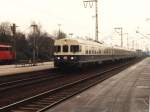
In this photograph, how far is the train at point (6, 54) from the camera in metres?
69.4

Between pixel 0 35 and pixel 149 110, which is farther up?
pixel 0 35

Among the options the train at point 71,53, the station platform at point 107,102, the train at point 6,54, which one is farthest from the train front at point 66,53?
the train at point 6,54

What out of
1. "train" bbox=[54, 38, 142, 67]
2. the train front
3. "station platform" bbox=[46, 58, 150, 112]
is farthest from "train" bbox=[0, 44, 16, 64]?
"station platform" bbox=[46, 58, 150, 112]

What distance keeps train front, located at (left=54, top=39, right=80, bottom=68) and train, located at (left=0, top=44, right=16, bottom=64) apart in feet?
107

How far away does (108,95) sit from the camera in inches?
792

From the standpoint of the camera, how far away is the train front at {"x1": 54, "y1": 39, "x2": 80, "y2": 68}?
120ft

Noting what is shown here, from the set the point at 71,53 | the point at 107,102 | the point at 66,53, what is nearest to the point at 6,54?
the point at 66,53

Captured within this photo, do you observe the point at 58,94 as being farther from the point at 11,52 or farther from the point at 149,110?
the point at 11,52

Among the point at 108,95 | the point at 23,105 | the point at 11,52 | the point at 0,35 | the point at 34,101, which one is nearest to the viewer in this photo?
the point at 23,105

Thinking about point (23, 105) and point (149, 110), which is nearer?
point (149, 110)

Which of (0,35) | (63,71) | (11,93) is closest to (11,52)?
(0,35)

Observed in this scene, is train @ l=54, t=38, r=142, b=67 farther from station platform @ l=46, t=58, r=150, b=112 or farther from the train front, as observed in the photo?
station platform @ l=46, t=58, r=150, b=112

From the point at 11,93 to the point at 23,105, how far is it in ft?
14.6

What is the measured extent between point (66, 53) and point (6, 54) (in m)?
35.4
